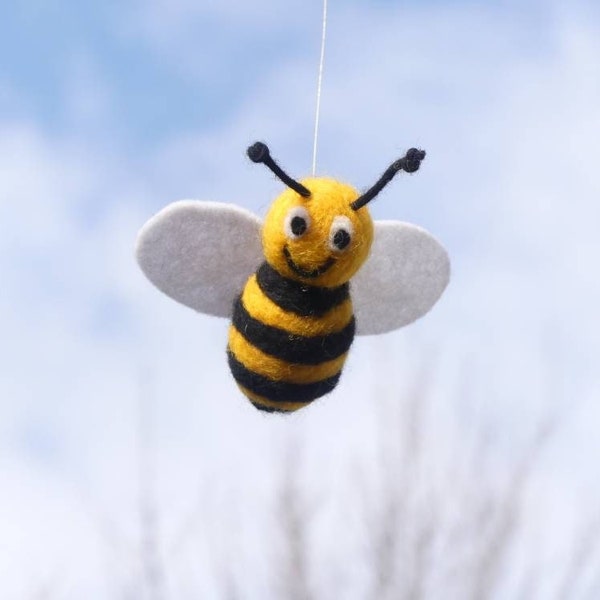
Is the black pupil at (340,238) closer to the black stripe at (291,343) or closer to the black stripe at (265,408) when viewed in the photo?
the black stripe at (291,343)

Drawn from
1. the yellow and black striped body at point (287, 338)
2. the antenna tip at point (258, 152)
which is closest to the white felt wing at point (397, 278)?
the yellow and black striped body at point (287, 338)

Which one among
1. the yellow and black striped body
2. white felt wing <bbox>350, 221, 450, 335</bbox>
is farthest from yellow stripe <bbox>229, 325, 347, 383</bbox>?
white felt wing <bbox>350, 221, 450, 335</bbox>

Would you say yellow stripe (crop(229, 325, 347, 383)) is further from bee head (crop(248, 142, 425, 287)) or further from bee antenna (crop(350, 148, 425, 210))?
bee antenna (crop(350, 148, 425, 210))

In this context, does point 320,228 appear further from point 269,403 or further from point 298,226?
point 269,403

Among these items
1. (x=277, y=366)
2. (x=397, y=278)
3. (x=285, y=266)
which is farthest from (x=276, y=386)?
(x=397, y=278)

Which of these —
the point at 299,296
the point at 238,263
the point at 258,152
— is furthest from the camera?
the point at 238,263

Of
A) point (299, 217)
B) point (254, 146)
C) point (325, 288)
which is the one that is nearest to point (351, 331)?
point (325, 288)

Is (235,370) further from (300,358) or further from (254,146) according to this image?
(254,146)
